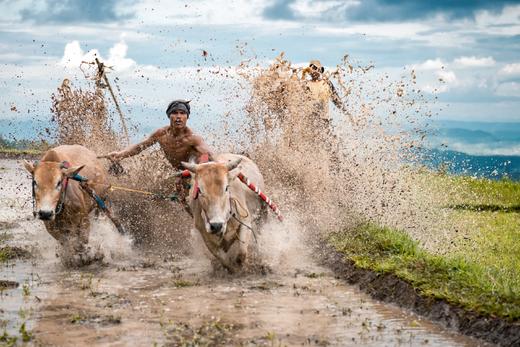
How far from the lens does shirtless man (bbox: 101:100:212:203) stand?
11.2m

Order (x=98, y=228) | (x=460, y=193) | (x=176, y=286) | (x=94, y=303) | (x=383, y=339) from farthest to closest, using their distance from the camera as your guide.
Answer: (x=460, y=193)
(x=98, y=228)
(x=176, y=286)
(x=94, y=303)
(x=383, y=339)

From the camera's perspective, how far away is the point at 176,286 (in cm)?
977

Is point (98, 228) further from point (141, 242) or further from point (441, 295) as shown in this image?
point (441, 295)

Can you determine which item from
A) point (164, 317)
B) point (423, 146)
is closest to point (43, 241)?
point (164, 317)

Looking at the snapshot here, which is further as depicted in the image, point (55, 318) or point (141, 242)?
point (141, 242)

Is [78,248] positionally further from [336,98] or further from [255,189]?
[336,98]

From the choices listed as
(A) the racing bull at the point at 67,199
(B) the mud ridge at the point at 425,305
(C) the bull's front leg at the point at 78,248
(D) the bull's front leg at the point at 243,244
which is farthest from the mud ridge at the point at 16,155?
(B) the mud ridge at the point at 425,305

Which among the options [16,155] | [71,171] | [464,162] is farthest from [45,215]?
[16,155]

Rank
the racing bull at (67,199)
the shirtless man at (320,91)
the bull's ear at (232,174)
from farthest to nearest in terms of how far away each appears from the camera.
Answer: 1. the shirtless man at (320,91)
2. the racing bull at (67,199)
3. the bull's ear at (232,174)

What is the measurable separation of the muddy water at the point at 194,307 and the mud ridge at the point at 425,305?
0.17 metres

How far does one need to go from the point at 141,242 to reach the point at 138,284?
323 cm

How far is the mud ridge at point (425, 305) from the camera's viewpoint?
728 centimetres

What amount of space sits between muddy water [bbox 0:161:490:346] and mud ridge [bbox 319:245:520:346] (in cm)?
17

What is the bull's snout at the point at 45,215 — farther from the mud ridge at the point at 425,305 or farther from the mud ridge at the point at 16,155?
the mud ridge at the point at 16,155
